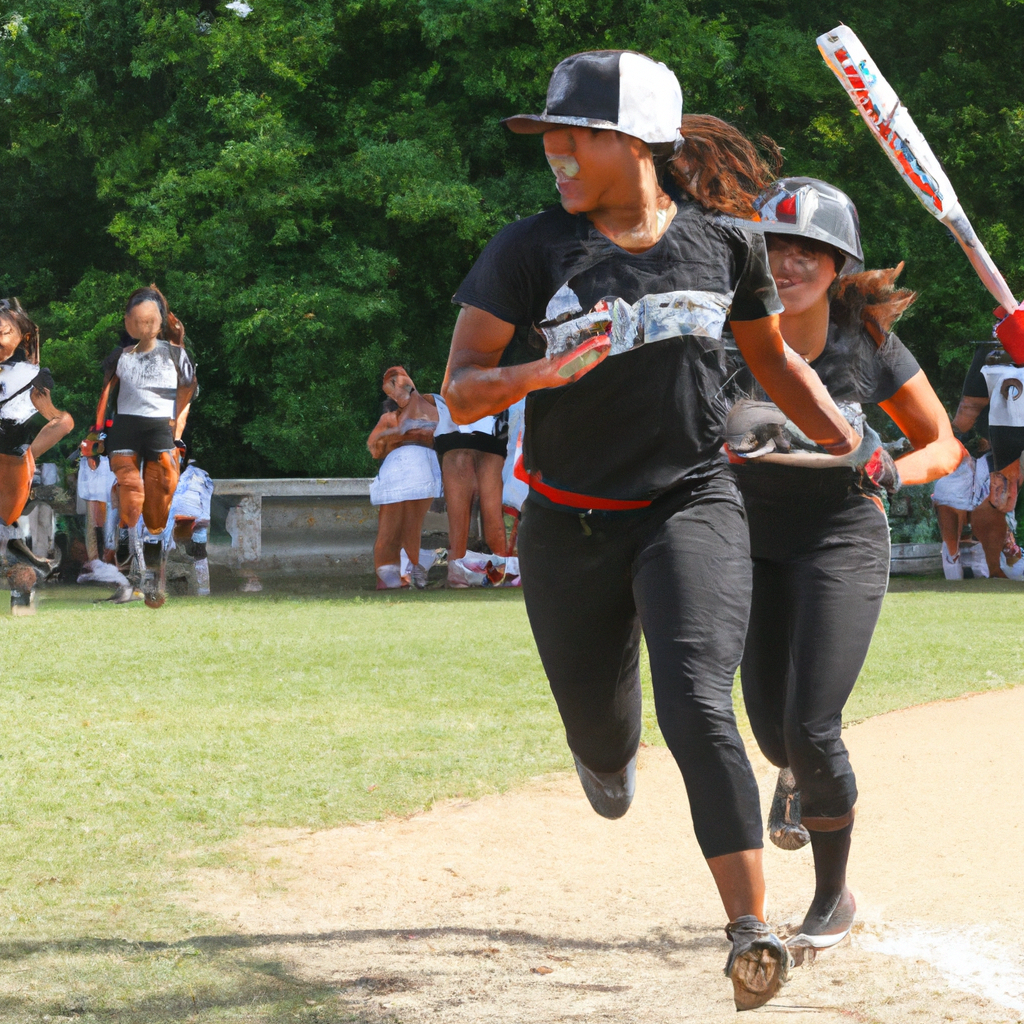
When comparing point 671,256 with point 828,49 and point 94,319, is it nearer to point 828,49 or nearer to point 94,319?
point 828,49

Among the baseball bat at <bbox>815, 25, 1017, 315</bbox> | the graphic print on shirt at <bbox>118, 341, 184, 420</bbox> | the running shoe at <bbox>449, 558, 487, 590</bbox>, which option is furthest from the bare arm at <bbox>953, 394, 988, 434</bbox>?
the baseball bat at <bbox>815, 25, 1017, 315</bbox>

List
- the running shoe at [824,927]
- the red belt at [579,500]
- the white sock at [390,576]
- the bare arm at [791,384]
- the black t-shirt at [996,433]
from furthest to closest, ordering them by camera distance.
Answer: the black t-shirt at [996,433] → the white sock at [390,576] → the running shoe at [824,927] → the bare arm at [791,384] → the red belt at [579,500]

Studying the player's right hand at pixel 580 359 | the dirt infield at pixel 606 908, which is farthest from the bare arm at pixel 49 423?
the player's right hand at pixel 580 359

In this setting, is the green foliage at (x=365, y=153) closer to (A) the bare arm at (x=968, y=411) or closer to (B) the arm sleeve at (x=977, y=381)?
(B) the arm sleeve at (x=977, y=381)

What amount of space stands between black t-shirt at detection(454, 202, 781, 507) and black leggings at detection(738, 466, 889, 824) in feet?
2.59

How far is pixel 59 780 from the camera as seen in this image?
229 inches

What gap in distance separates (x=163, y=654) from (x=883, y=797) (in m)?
5.07

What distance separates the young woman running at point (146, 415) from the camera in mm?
12055

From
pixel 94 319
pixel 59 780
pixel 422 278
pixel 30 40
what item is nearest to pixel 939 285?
pixel 422 278

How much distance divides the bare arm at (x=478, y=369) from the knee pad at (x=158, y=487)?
30.1 ft

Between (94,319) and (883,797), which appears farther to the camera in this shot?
(94,319)

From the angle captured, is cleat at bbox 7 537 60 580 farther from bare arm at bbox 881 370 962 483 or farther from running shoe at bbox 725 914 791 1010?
running shoe at bbox 725 914 791 1010

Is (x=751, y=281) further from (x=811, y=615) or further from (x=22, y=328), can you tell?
(x=22, y=328)

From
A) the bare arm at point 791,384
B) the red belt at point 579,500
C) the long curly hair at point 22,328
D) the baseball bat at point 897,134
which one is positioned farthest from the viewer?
the long curly hair at point 22,328
